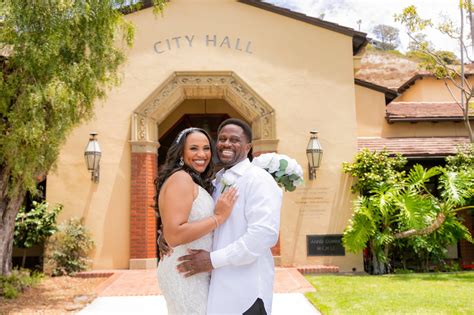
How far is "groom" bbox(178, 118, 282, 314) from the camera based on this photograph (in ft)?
8.02

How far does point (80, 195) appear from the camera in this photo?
34.6ft

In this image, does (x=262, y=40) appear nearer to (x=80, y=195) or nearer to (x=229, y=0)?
(x=229, y=0)

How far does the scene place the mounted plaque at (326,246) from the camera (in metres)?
10.7

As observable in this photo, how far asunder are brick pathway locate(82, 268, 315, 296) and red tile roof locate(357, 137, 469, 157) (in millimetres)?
3855

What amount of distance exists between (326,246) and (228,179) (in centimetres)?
853

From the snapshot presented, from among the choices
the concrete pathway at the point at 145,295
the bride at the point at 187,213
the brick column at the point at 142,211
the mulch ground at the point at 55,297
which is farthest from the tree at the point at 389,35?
the bride at the point at 187,213

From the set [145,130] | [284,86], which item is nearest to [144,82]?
[145,130]

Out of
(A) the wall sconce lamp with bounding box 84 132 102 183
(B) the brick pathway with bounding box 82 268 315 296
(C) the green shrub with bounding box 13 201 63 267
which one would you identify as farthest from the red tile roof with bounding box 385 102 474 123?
(C) the green shrub with bounding box 13 201 63 267

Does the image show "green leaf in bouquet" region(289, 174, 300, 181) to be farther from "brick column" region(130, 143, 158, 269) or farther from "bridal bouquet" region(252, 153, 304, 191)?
"brick column" region(130, 143, 158, 269)

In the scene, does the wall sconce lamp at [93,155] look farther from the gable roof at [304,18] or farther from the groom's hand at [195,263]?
the groom's hand at [195,263]

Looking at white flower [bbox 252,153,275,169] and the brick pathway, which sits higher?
white flower [bbox 252,153,275,169]

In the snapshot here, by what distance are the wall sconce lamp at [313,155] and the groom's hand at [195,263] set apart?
27.1 feet

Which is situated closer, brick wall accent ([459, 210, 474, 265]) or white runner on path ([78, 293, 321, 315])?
white runner on path ([78, 293, 321, 315])

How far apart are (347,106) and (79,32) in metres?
6.45
